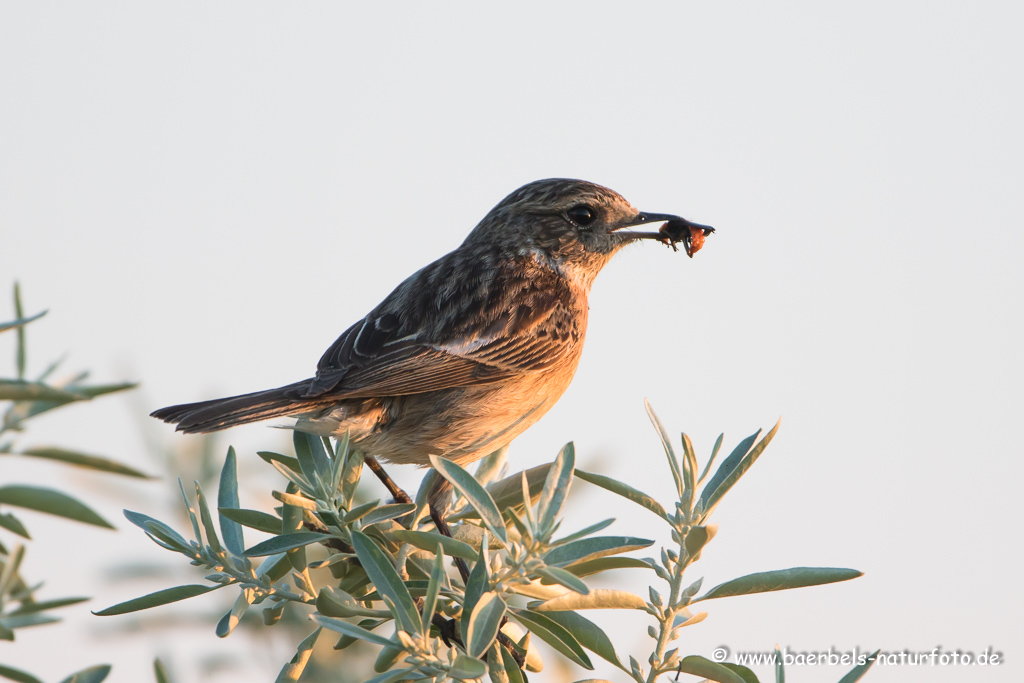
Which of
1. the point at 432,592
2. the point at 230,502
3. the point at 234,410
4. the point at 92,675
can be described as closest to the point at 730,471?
the point at 432,592

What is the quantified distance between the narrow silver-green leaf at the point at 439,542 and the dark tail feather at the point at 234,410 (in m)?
1.81

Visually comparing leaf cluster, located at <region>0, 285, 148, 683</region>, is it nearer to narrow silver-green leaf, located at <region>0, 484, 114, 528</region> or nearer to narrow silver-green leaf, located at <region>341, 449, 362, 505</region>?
narrow silver-green leaf, located at <region>0, 484, 114, 528</region>

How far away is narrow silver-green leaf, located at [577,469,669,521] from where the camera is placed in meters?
2.58

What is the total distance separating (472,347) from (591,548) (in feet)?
9.88

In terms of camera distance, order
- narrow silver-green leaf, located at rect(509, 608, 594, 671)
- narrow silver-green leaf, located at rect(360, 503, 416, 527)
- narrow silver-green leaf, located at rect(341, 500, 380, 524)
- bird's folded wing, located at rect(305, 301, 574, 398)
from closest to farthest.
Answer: narrow silver-green leaf, located at rect(509, 608, 594, 671) < narrow silver-green leaf, located at rect(341, 500, 380, 524) < narrow silver-green leaf, located at rect(360, 503, 416, 527) < bird's folded wing, located at rect(305, 301, 574, 398)

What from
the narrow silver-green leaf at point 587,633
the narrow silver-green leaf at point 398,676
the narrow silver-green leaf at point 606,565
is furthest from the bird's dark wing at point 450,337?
the narrow silver-green leaf at point 398,676

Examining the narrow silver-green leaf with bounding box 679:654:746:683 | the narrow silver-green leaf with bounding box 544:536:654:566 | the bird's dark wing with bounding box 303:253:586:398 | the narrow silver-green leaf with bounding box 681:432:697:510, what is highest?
the bird's dark wing with bounding box 303:253:586:398

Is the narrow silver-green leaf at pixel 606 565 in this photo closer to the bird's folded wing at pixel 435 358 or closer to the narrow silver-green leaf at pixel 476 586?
the narrow silver-green leaf at pixel 476 586

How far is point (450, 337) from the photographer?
5.39 metres

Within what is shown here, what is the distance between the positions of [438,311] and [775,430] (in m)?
3.11

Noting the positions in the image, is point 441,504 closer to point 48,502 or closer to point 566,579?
point 48,502

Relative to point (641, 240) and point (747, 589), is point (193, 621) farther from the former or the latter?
point (641, 240)

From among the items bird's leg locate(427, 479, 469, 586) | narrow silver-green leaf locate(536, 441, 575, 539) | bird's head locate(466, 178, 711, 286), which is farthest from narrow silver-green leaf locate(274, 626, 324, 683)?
bird's head locate(466, 178, 711, 286)

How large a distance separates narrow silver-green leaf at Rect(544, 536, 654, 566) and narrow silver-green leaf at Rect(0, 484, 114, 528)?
1244 mm
